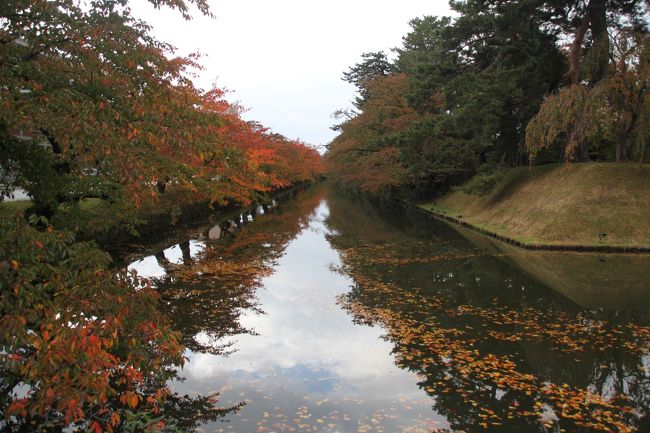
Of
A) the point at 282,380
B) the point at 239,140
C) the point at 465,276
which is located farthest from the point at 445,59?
the point at 282,380

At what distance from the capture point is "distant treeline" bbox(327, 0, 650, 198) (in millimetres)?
23891

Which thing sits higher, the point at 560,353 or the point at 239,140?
the point at 239,140

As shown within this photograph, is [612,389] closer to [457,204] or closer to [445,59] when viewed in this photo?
[445,59]

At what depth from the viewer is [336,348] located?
1067 centimetres

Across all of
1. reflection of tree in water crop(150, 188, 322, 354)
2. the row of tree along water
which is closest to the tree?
reflection of tree in water crop(150, 188, 322, 354)

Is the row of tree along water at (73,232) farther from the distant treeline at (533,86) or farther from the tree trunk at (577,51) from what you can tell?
the tree trunk at (577,51)

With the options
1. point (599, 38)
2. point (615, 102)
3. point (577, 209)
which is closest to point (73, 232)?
point (577, 209)

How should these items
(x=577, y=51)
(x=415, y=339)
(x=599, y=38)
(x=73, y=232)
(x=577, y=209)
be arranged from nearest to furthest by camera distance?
(x=73, y=232) → (x=415, y=339) → (x=577, y=209) → (x=599, y=38) → (x=577, y=51)

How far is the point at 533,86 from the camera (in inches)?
1189

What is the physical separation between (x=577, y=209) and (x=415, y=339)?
17.0 m

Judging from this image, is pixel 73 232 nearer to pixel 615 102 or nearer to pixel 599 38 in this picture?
pixel 615 102

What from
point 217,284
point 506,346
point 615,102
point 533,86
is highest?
point 533,86

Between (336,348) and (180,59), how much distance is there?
19045mm

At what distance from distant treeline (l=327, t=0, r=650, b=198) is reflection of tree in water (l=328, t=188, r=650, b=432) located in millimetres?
11917
